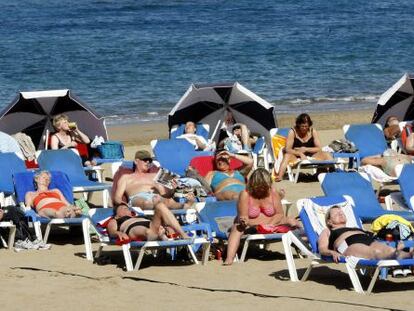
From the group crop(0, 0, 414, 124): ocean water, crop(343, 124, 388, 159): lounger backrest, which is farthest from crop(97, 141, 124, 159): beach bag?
crop(0, 0, 414, 124): ocean water

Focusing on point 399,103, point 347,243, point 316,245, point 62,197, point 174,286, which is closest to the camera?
point 347,243

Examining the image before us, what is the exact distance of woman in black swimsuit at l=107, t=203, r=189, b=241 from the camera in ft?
31.9

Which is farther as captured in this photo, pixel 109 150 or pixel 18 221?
pixel 109 150

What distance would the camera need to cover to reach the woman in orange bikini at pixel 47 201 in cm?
1076

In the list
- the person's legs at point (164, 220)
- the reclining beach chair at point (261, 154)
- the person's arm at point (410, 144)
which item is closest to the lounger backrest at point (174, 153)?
the reclining beach chair at point (261, 154)

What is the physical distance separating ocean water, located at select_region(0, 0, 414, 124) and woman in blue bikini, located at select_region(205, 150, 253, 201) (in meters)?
11.4

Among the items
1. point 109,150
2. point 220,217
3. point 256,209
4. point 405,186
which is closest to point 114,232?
point 220,217

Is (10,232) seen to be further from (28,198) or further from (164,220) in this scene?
(164,220)

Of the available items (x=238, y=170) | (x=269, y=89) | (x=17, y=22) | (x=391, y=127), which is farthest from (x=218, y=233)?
(x=17, y=22)

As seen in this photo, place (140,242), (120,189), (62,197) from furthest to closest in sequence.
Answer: (62,197), (120,189), (140,242)

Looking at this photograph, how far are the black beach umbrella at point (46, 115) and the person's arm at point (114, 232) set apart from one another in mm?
5088

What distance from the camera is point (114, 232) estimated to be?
9.88m

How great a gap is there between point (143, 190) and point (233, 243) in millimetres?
1302

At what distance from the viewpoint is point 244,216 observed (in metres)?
9.97
